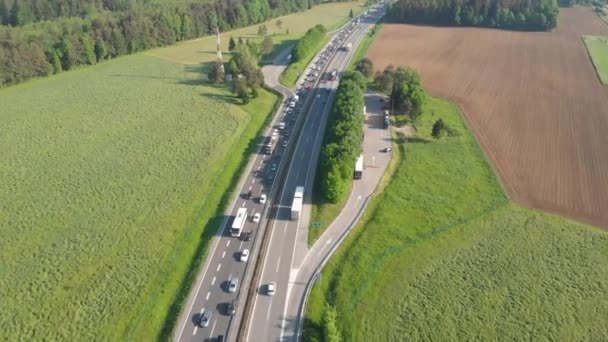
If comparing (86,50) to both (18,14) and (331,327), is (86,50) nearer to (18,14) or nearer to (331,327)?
(18,14)

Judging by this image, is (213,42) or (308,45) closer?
(308,45)

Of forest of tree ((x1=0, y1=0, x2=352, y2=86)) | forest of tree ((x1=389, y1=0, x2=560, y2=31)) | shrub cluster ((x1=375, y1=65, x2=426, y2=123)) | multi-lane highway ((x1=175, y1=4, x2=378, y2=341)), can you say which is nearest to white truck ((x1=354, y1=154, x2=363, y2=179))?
multi-lane highway ((x1=175, y1=4, x2=378, y2=341))

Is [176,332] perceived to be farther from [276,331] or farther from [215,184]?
[215,184]

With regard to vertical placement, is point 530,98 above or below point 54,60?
below

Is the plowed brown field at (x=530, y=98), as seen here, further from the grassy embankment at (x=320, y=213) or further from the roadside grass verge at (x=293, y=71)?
the grassy embankment at (x=320, y=213)

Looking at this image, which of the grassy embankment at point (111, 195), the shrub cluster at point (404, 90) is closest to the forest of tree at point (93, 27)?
the grassy embankment at point (111, 195)

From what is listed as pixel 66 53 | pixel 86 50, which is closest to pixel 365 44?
pixel 86 50
